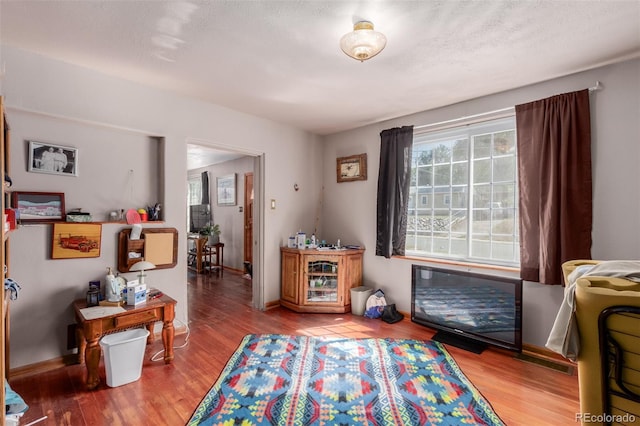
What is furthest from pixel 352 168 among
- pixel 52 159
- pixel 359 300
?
pixel 52 159

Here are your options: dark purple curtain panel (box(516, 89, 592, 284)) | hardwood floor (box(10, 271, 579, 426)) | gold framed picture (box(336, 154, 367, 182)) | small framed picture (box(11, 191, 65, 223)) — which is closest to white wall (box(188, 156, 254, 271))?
gold framed picture (box(336, 154, 367, 182))

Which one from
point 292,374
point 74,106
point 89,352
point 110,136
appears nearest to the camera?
point 89,352

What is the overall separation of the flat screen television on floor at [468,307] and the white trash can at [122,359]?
2568 mm

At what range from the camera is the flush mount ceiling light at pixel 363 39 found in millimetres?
1844

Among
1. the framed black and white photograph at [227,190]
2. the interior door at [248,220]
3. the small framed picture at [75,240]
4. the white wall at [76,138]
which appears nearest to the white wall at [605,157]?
the white wall at [76,138]

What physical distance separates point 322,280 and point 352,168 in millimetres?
1562

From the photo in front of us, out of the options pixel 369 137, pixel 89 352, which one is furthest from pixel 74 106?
pixel 369 137

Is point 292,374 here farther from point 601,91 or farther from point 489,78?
point 601,91

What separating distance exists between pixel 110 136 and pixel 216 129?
1.01m

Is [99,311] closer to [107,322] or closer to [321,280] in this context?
[107,322]

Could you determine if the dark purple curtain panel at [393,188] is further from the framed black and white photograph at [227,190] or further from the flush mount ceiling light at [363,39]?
the framed black and white photograph at [227,190]

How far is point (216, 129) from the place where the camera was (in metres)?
3.40

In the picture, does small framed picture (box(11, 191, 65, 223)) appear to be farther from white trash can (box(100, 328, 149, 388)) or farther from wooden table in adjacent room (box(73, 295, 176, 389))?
white trash can (box(100, 328, 149, 388))

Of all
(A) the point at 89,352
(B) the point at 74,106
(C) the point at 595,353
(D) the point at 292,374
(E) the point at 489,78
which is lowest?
(D) the point at 292,374
